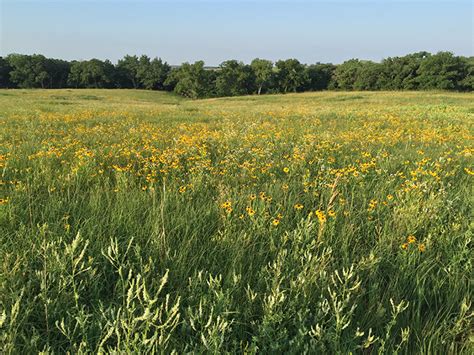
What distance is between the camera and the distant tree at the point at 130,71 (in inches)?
3688

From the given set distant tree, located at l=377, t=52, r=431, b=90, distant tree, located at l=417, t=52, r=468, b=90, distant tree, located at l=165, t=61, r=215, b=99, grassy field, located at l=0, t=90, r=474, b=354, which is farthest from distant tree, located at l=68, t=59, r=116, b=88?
grassy field, located at l=0, t=90, r=474, b=354

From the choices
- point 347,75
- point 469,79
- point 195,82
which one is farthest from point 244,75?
point 469,79

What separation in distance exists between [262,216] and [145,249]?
0.98 meters

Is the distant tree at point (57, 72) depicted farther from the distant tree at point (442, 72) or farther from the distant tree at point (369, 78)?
the distant tree at point (442, 72)

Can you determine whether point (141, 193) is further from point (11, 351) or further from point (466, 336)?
point (466, 336)

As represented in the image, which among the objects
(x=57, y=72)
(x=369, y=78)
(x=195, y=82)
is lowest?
(x=195, y=82)

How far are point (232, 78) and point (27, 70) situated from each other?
54598 millimetres

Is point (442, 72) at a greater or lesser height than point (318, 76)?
lesser

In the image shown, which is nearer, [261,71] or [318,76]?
[261,71]

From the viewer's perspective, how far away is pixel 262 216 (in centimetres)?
268

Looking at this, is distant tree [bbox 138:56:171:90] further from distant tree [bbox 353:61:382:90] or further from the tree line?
distant tree [bbox 353:61:382:90]

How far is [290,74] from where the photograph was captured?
8300 cm

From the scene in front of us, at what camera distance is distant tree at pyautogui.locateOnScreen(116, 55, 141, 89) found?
93688 millimetres

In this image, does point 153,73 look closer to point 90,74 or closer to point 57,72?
point 90,74
